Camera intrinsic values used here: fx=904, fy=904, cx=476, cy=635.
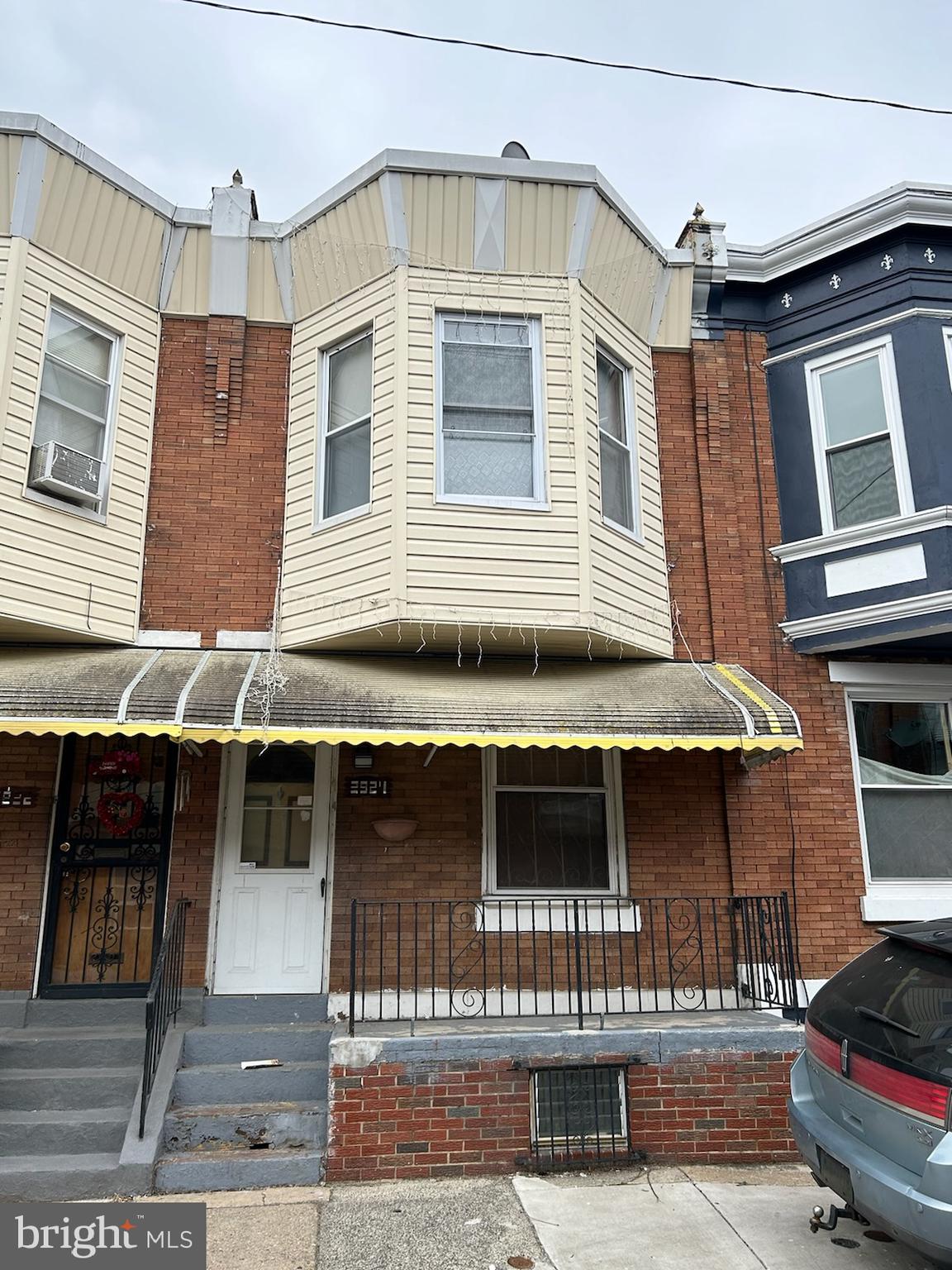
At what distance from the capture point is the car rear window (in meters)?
3.61

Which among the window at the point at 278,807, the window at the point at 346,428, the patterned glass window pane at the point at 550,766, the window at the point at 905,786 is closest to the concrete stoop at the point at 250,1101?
the window at the point at 278,807

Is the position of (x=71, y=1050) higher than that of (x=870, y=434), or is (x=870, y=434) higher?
(x=870, y=434)

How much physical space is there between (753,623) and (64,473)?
592 cm

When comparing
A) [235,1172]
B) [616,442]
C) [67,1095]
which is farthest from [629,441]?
[67,1095]

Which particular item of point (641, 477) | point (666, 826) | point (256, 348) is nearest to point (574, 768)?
point (666, 826)

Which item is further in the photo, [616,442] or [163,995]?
[616,442]

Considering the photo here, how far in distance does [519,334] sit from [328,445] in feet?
6.28

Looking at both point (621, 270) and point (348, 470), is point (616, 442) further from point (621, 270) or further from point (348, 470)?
point (348, 470)

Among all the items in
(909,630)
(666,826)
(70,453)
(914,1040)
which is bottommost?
(914,1040)

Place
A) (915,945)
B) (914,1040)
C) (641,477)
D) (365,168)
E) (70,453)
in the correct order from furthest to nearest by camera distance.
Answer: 1. (641,477)
2. (365,168)
3. (70,453)
4. (915,945)
5. (914,1040)

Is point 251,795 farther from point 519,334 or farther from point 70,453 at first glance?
point 519,334

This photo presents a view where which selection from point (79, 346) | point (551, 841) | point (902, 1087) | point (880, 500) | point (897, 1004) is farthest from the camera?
point (880, 500)

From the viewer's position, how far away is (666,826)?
7.59 m

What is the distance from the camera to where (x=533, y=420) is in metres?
7.57
